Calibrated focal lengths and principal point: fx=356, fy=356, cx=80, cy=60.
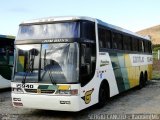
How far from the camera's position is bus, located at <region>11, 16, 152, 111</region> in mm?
10125

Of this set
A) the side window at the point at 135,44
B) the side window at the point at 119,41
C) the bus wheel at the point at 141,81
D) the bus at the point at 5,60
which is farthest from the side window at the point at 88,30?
the bus wheel at the point at 141,81

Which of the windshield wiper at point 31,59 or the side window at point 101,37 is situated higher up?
the side window at point 101,37

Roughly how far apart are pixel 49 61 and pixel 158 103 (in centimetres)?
505

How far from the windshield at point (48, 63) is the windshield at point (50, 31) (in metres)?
0.30

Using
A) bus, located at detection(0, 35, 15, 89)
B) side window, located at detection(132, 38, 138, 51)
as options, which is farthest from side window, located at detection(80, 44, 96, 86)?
bus, located at detection(0, 35, 15, 89)

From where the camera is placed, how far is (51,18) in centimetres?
1105

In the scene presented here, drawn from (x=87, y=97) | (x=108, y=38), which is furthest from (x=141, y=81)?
(x=87, y=97)

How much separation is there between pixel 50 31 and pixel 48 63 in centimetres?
104

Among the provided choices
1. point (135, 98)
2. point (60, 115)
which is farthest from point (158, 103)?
point (60, 115)

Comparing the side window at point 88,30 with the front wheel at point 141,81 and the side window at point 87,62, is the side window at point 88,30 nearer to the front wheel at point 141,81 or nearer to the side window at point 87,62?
the side window at point 87,62

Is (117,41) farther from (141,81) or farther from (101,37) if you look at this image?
(141,81)

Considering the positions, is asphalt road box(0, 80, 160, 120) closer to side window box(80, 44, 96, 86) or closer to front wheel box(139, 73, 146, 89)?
side window box(80, 44, 96, 86)

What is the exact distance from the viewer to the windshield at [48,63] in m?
10.1

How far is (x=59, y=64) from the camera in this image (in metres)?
10.3
